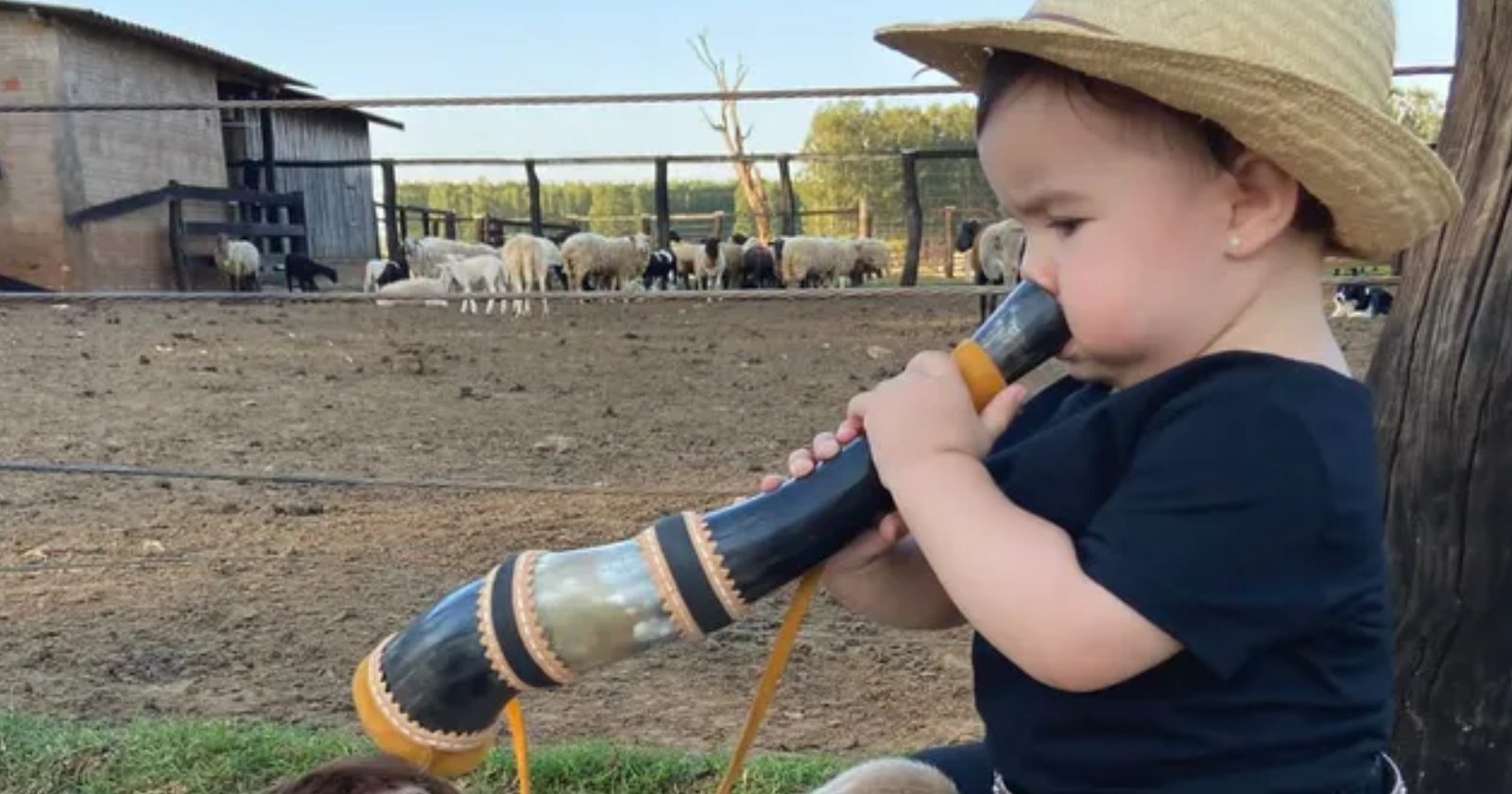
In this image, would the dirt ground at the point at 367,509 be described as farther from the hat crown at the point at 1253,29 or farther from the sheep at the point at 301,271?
the sheep at the point at 301,271

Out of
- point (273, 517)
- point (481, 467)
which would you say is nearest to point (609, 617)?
point (273, 517)

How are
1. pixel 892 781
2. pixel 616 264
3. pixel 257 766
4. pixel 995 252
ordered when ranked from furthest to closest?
pixel 616 264 → pixel 995 252 → pixel 257 766 → pixel 892 781

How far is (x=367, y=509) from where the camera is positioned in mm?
4809

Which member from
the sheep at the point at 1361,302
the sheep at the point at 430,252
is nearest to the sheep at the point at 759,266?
the sheep at the point at 430,252

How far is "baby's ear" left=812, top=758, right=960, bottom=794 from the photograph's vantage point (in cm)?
111

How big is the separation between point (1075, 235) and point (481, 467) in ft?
15.6

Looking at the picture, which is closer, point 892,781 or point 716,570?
point 716,570

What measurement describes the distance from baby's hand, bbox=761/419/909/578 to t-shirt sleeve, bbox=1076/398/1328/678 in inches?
6.3

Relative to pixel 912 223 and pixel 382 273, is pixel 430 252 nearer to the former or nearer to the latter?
pixel 382 273

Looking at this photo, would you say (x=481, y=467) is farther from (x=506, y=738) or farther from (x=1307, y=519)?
(x=1307, y=519)

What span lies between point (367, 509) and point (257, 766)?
→ 258cm

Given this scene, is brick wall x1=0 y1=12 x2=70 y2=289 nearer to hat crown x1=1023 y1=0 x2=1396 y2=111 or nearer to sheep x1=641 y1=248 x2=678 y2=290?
sheep x1=641 y1=248 x2=678 y2=290

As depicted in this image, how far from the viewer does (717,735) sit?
272 cm

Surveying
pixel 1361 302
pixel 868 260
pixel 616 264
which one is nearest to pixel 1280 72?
A: pixel 1361 302
